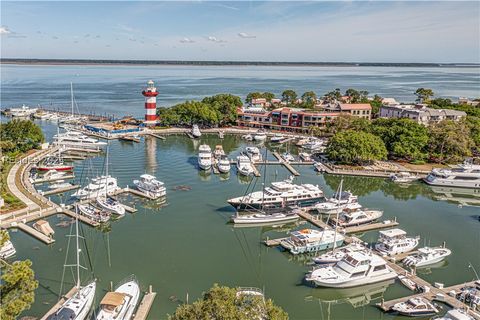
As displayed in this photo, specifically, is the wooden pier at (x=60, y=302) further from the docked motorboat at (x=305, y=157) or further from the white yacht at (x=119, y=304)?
the docked motorboat at (x=305, y=157)

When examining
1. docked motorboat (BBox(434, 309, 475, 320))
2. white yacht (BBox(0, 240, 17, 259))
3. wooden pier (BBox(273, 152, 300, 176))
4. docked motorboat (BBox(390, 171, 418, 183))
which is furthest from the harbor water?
docked motorboat (BBox(434, 309, 475, 320))

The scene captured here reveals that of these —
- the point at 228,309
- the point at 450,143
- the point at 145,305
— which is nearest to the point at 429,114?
the point at 450,143

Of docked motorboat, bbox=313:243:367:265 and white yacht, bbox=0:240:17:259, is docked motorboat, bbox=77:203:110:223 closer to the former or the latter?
white yacht, bbox=0:240:17:259

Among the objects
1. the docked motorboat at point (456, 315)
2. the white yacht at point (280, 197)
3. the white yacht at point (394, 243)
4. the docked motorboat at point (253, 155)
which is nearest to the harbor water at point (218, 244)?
the white yacht at point (394, 243)

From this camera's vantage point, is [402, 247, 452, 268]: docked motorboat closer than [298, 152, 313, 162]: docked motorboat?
Yes

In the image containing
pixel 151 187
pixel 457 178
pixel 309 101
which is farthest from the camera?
pixel 309 101

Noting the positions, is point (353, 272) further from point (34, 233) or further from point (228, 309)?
point (34, 233)
